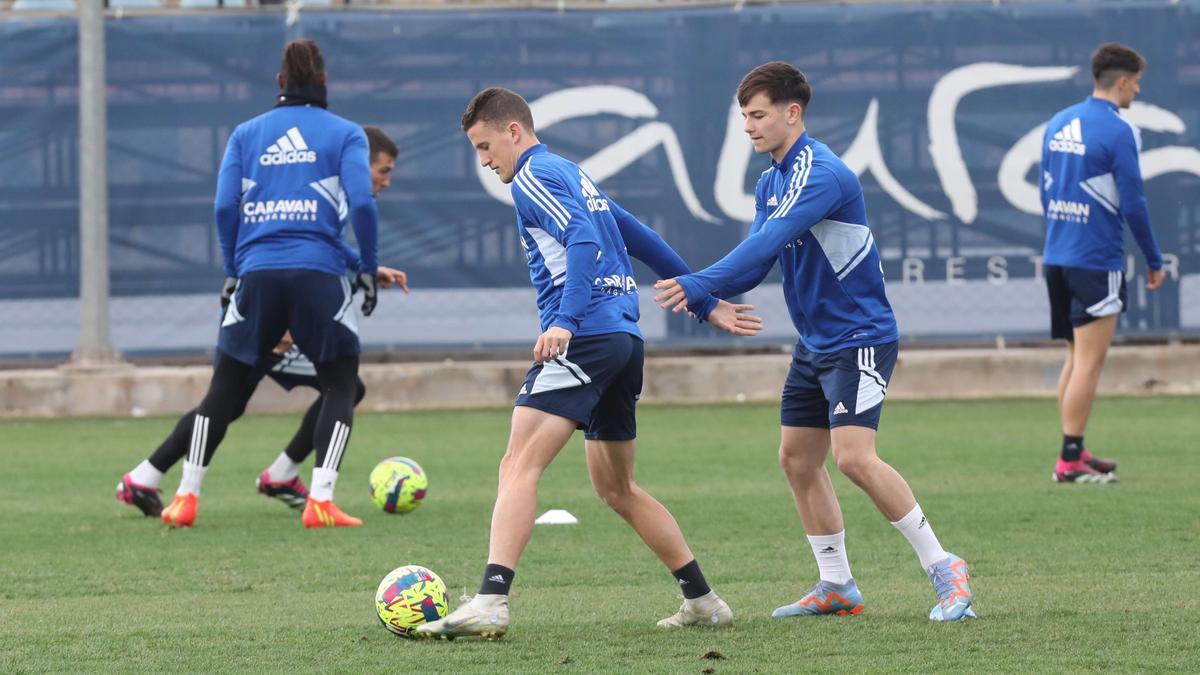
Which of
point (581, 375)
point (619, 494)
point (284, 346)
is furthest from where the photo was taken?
point (284, 346)

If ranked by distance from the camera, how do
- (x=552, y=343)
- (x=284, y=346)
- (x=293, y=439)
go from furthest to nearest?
(x=293, y=439), (x=284, y=346), (x=552, y=343)

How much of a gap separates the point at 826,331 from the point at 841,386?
0.20 meters

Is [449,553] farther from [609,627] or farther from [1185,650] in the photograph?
[1185,650]

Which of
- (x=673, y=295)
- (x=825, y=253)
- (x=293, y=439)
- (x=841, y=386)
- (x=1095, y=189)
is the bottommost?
(x=293, y=439)

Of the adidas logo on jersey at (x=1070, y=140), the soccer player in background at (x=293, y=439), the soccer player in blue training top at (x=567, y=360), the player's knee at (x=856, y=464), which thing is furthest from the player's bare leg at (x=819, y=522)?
the adidas logo on jersey at (x=1070, y=140)

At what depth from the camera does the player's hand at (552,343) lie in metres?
5.00

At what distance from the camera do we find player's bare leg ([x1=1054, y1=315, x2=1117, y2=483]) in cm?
918

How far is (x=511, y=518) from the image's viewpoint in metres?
5.14

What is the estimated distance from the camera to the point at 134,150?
46.5 ft

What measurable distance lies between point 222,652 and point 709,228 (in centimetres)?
963

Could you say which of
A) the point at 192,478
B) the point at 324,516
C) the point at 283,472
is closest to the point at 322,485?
the point at 324,516

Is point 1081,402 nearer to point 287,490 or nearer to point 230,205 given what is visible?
point 287,490

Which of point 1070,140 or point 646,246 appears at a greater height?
point 1070,140

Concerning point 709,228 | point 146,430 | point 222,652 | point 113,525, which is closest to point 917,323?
point 709,228
